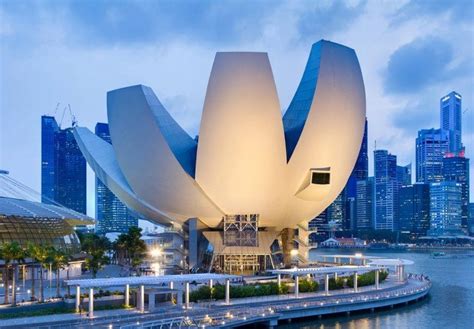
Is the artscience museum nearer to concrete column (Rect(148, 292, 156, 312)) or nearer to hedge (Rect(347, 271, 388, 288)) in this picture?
hedge (Rect(347, 271, 388, 288))

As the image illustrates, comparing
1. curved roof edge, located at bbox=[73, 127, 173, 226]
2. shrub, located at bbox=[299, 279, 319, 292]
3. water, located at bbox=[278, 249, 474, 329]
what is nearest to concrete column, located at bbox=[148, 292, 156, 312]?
water, located at bbox=[278, 249, 474, 329]

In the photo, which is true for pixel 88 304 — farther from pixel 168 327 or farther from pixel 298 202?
pixel 298 202

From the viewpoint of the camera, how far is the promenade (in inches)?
1037

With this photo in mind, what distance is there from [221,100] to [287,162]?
7.00 meters

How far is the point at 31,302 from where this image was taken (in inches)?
1200

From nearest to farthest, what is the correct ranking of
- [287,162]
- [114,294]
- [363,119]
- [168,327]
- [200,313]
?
1. [168,327]
2. [200,313]
3. [114,294]
4. [287,162]
5. [363,119]

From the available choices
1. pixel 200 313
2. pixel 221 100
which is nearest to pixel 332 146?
pixel 221 100

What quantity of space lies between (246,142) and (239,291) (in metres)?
11.4

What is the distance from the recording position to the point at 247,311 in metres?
30.8

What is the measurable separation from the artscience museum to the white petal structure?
76 millimetres

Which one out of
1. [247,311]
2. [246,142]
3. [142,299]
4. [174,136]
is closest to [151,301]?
[142,299]

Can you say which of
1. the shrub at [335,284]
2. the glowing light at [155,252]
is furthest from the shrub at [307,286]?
the glowing light at [155,252]

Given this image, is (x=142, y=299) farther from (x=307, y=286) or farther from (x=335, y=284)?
(x=335, y=284)

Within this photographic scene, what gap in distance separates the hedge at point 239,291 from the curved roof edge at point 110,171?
571 inches
